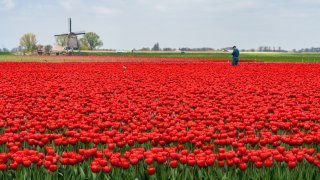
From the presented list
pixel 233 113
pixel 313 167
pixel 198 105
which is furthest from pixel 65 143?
pixel 198 105

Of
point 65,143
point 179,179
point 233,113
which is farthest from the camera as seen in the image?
point 233,113

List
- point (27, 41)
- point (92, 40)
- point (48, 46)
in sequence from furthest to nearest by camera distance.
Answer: point (92, 40)
point (27, 41)
point (48, 46)

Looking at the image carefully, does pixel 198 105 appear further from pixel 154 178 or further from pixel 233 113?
pixel 154 178

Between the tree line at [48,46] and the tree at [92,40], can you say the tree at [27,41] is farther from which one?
the tree at [92,40]

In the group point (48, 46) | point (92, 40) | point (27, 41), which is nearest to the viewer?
point (48, 46)

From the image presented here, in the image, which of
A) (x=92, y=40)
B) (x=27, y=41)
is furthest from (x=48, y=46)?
(x=92, y=40)

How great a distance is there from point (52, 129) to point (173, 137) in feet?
6.79

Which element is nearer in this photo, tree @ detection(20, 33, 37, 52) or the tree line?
the tree line

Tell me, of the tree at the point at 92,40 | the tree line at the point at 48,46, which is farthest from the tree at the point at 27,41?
the tree at the point at 92,40

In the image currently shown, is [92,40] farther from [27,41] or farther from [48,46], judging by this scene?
[48,46]

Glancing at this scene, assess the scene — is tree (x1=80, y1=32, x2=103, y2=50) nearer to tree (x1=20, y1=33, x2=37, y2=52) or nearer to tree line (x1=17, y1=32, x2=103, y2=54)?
tree line (x1=17, y1=32, x2=103, y2=54)

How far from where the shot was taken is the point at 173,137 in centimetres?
636

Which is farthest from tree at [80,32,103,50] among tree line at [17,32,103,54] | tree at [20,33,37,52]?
tree at [20,33,37,52]

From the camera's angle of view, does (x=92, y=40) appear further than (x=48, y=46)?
Yes
